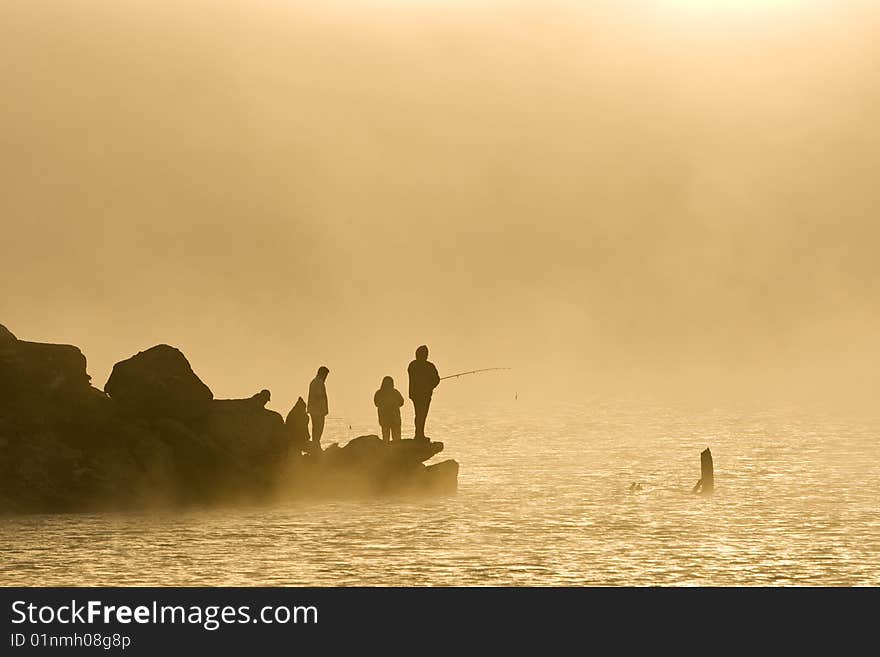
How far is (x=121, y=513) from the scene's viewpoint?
154 feet

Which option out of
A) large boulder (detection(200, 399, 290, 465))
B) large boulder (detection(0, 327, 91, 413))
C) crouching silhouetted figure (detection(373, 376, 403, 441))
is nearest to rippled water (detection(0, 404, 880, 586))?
large boulder (detection(200, 399, 290, 465))

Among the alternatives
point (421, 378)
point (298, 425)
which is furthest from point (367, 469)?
point (421, 378)

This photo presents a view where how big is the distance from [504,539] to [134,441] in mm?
10734

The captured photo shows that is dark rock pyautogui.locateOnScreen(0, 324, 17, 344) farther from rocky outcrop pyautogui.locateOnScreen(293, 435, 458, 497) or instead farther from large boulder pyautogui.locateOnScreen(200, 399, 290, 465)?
rocky outcrop pyautogui.locateOnScreen(293, 435, 458, 497)

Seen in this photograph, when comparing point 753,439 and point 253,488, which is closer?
point 253,488

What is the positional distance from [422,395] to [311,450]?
3504 millimetres

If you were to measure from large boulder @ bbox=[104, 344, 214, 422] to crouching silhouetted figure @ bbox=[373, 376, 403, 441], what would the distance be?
16.7 feet

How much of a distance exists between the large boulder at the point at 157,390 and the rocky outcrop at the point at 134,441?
Result: 26 mm

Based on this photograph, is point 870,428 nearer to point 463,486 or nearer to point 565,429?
point 565,429

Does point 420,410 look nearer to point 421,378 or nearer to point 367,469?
point 421,378

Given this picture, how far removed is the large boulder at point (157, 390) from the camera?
4950 centimetres

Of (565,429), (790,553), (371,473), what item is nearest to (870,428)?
(565,429)

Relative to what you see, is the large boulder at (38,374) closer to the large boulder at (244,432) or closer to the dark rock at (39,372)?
the dark rock at (39,372)

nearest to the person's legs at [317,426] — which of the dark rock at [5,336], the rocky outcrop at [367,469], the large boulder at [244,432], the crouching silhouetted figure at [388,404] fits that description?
the rocky outcrop at [367,469]
